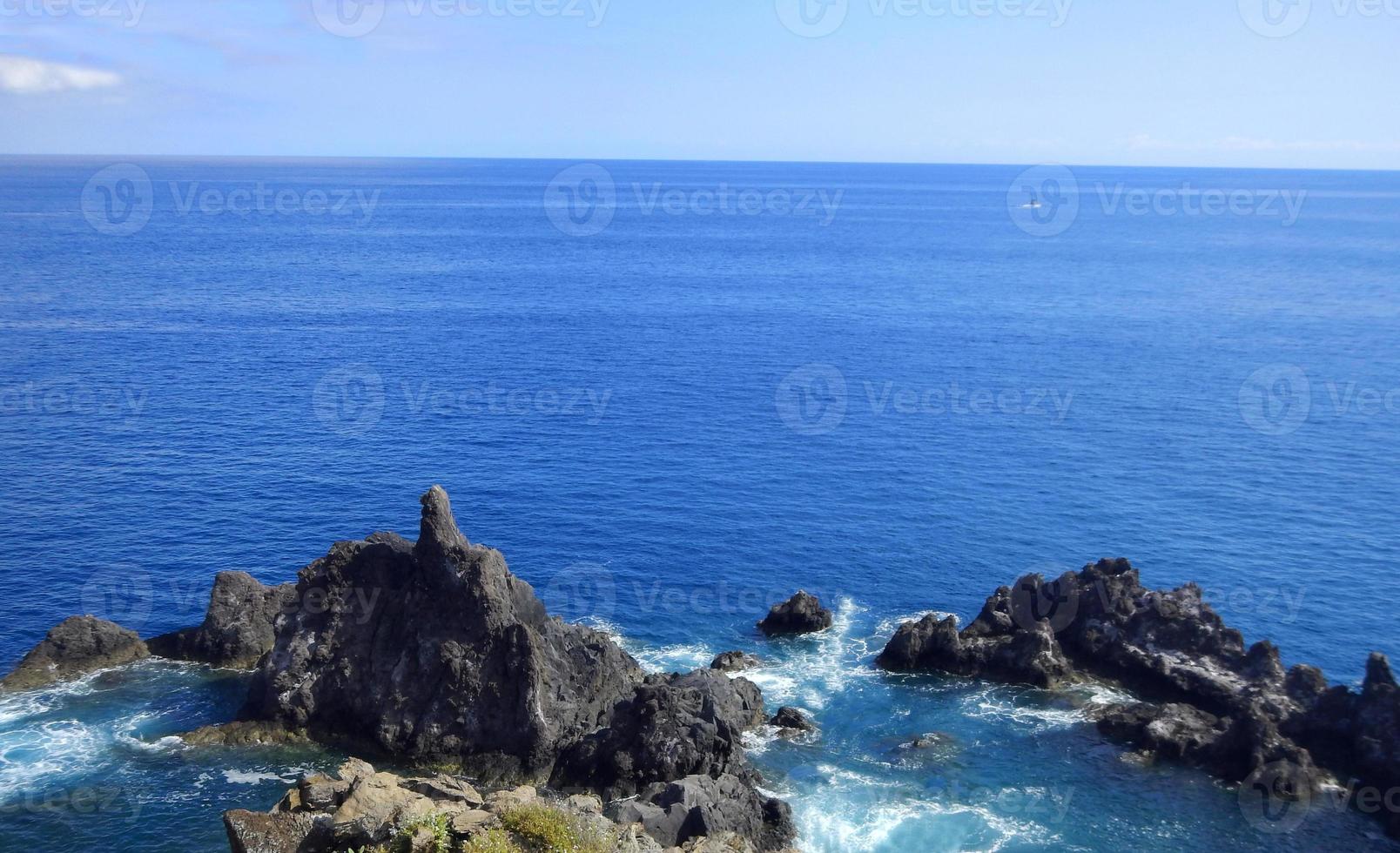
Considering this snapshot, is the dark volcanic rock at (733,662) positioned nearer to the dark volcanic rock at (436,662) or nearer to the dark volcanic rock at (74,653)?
the dark volcanic rock at (436,662)

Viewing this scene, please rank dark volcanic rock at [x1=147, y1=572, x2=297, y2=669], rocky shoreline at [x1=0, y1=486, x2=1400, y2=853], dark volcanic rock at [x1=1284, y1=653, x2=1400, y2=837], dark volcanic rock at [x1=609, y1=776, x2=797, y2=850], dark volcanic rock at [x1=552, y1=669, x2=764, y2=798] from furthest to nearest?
dark volcanic rock at [x1=147, y1=572, x2=297, y2=669] → dark volcanic rock at [x1=1284, y1=653, x2=1400, y2=837] → rocky shoreline at [x1=0, y1=486, x2=1400, y2=853] → dark volcanic rock at [x1=552, y1=669, x2=764, y2=798] → dark volcanic rock at [x1=609, y1=776, x2=797, y2=850]

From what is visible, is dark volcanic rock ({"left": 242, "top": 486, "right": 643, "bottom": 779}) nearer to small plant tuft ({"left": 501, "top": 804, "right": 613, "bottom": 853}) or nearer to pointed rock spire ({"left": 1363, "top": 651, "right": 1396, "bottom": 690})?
small plant tuft ({"left": 501, "top": 804, "right": 613, "bottom": 853})

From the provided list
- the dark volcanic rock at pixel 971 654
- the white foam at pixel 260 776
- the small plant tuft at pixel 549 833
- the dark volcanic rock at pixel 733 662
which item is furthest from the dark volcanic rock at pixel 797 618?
the small plant tuft at pixel 549 833

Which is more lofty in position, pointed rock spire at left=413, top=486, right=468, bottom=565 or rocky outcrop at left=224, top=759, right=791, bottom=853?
pointed rock spire at left=413, top=486, right=468, bottom=565

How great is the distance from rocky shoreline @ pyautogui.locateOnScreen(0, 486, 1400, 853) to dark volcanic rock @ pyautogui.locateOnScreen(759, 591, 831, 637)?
585 cm

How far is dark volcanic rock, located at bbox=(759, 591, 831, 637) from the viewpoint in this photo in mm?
78250

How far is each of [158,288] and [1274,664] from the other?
193 metres

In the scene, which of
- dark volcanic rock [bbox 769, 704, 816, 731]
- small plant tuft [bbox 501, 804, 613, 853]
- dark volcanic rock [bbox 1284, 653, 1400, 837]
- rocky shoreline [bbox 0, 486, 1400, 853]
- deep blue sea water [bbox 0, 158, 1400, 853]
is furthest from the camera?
dark volcanic rock [bbox 769, 704, 816, 731]

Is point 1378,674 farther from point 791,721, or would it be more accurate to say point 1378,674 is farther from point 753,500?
point 753,500

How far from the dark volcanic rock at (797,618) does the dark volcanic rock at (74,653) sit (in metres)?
43.7

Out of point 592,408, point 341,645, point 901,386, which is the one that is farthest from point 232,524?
point 901,386

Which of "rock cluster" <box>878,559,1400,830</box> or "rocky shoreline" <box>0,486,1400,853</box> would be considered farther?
"rock cluster" <box>878,559,1400,830</box>

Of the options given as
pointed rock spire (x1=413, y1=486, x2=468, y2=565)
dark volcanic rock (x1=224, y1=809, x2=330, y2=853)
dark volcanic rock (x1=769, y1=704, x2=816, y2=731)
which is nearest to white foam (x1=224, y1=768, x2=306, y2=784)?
pointed rock spire (x1=413, y1=486, x2=468, y2=565)

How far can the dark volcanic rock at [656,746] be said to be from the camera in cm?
5666
